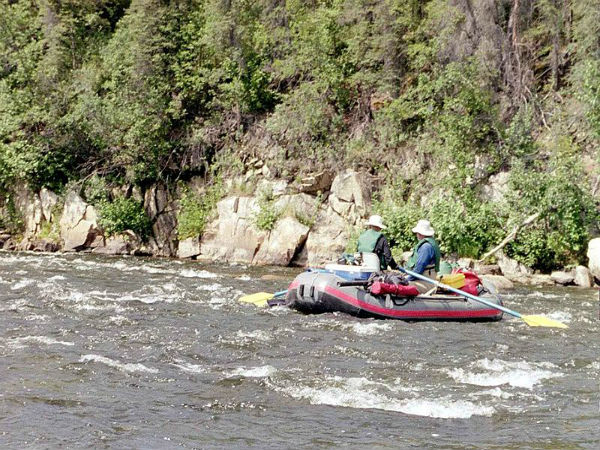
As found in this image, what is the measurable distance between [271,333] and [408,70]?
45.3 feet

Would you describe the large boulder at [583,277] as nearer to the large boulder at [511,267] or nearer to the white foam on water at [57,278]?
the large boulder at [511,267]

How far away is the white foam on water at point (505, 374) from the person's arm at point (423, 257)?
11.1 feet

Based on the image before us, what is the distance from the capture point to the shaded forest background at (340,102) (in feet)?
58.8

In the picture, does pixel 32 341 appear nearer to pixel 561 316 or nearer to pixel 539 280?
pixel 561 316

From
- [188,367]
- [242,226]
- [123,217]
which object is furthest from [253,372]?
[123,217]

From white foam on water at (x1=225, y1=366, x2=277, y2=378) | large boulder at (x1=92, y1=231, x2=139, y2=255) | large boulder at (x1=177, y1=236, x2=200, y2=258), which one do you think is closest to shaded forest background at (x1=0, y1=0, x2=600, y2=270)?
large boulder at (x1=92, y1=231, x2=139, y2=255)

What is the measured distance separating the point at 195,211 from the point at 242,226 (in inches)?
90.0

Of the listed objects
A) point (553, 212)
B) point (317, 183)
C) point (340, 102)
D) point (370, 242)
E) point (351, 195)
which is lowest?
point (370, 242)

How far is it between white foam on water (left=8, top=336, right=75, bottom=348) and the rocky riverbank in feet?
34.6

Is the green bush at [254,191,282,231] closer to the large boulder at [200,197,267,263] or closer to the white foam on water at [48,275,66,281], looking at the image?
the large boulder at [200,197,267,263]

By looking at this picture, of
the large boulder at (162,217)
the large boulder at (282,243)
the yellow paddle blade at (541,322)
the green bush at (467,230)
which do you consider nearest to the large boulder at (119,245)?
the large boulder at (162,217)

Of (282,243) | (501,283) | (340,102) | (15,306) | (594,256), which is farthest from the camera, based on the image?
(340,102)

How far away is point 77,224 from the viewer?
22453 mm

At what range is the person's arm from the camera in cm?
1170
